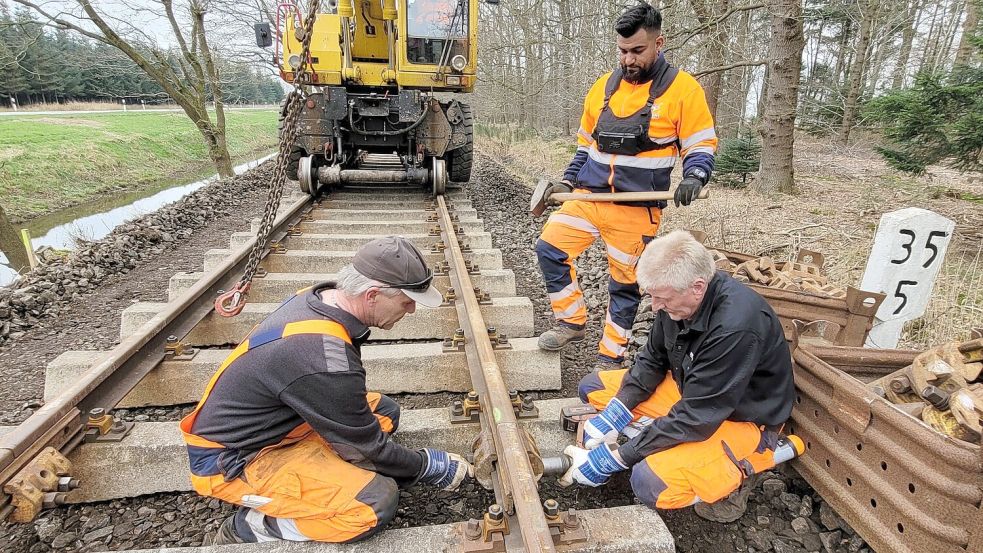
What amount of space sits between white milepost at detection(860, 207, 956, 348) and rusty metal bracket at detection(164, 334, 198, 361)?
3686mm

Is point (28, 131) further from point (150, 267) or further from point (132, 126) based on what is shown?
point (150, 267)

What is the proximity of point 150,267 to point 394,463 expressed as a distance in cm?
484

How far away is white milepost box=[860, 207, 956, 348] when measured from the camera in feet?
9.30

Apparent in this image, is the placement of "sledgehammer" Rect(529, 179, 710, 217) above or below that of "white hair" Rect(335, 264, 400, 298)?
above

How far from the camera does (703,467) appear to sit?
2123mm

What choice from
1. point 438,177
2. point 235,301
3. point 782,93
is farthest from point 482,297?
point 782,93

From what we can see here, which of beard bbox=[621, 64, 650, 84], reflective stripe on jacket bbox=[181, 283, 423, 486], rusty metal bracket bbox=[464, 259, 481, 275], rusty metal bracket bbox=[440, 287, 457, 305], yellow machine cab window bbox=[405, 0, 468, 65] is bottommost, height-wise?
rusty metal bracket bbox=[440, 287, 457, 305]

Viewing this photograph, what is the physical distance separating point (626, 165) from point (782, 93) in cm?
580

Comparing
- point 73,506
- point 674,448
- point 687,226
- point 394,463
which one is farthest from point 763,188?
point 73,506

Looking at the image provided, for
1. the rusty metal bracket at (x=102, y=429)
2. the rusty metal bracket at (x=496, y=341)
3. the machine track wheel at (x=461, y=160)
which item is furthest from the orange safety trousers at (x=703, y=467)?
the machine track wheel at (x=461, y=160)

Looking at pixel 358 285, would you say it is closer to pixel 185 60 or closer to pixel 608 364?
pixel 608 364

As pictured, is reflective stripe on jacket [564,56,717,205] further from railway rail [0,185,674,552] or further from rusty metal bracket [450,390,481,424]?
rusty metal bracket [450,390,481,424]

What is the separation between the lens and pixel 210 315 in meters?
3.59

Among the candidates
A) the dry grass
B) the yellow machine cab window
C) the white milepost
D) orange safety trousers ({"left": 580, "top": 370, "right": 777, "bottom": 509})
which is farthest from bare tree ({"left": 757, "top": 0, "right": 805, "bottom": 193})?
orange safety trousers ({"left": 580, "top": 370, "right": 777, "bottom": 509})
